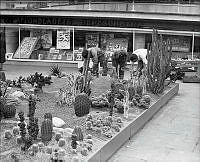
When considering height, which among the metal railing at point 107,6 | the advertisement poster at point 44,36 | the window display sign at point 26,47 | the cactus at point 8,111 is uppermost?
the metal railing at point 107,6

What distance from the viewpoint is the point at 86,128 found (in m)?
10.1

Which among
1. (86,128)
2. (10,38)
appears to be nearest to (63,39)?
(10,38)

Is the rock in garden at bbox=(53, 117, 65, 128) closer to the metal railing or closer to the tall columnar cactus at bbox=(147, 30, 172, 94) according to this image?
the tall columnar cactus at bbox=(147, 30, 172, 94)

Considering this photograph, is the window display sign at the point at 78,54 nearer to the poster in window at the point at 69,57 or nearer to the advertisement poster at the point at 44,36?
the poster in window at the point at 69,57

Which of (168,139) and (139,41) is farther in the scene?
(139,41)

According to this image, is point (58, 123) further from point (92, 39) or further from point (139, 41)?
point (92, 39)

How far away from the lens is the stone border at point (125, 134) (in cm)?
867

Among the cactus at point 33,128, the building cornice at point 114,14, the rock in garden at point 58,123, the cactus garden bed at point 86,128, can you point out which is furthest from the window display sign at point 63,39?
the cactus at point 33,128

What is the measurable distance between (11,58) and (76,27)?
17.2ft

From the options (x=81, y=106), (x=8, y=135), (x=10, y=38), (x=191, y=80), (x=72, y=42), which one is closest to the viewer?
(x=8, y=135)

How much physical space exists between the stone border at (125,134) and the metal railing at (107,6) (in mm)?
11561

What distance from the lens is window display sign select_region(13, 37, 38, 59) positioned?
28.5m

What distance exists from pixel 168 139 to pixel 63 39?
17814mm

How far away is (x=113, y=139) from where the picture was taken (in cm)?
965
